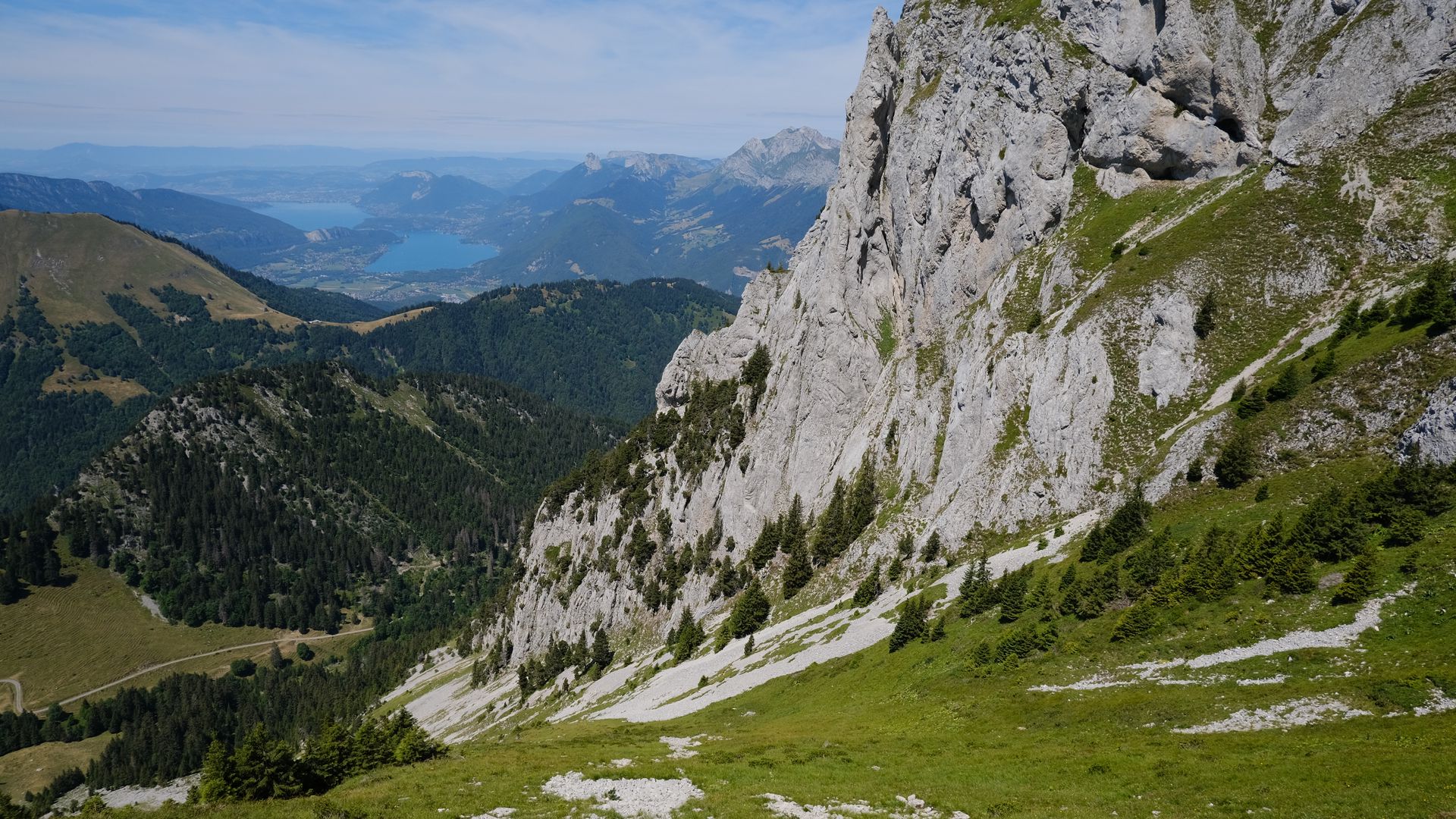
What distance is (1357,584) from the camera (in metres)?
31.2

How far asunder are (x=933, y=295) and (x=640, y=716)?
61.0m

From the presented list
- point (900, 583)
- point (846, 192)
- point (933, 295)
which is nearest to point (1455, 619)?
point (900, 583)

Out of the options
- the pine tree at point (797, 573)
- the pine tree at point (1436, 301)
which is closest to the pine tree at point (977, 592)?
the pine tree at point (797, 573)

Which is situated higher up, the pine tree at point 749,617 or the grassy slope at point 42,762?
the pine tree at point 749,617

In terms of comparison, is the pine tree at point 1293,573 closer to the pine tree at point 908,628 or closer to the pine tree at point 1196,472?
the pine tree at point 1196,472

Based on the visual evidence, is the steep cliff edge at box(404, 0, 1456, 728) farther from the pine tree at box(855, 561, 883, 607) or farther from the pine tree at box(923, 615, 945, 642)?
the pine tree at box(923, 615, 945, 642)

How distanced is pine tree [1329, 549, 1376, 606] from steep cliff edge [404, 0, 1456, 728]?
14.3 m

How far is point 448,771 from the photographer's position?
113 feet

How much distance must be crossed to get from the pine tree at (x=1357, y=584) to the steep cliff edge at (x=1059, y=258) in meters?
14.3

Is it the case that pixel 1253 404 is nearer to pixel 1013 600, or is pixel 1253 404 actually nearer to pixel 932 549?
pixel 1013 600

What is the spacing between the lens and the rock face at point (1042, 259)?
58062 mm

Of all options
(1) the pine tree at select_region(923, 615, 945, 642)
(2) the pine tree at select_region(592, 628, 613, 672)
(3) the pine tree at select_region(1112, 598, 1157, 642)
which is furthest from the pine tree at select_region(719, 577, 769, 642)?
(3) the pine tree at select_region(1112, 598, 1157, 642)

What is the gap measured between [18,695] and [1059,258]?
256513 mm

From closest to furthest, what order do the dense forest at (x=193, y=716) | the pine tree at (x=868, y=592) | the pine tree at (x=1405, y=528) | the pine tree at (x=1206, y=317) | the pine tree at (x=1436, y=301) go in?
the pine tree at (x=1405, y=528) < the pine tree at (x=1436, y=301) < the pine tree at (x=1206, y=317) < the pine tree at (x=868, y=592) < the dense forest at (x=193, y=716)
